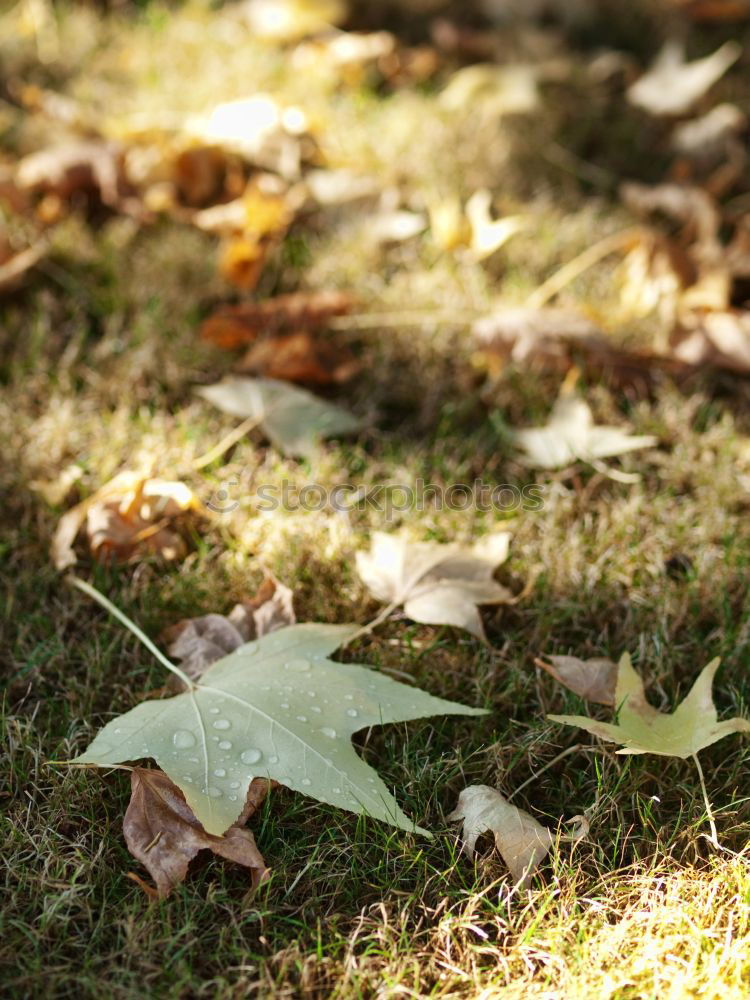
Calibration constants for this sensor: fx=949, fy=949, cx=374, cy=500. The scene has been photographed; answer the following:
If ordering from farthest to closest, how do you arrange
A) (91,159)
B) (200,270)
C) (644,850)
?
(91,159) < (200,270) < (644,850)

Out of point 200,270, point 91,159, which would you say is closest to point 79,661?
point 200,270

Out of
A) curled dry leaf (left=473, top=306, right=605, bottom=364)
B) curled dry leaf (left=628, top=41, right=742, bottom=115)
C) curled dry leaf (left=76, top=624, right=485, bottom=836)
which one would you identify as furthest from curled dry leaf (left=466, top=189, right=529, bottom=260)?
curled dry leaf (left=76, top=624, right=485, bottom=836)

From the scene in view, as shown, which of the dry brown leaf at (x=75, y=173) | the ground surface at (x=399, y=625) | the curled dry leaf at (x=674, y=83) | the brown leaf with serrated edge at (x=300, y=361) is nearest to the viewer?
the ground surface at (x=399, y=625)

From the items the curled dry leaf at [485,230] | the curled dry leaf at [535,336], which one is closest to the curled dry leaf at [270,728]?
the curled dry leaf at [535,336]

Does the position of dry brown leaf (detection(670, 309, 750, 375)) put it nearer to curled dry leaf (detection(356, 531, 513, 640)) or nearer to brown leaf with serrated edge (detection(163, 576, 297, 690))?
curled dry leaf (detection(356, 531, 513, 640))

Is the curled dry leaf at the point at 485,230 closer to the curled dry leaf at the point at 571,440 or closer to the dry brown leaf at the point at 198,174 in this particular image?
the curled dry leaf at the point at 571,440

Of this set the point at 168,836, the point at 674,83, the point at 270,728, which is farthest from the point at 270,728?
the point at 674,83

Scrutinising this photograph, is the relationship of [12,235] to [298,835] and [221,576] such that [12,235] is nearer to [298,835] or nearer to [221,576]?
[221,576]

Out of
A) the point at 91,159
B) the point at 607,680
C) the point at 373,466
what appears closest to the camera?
the point at 607,680
